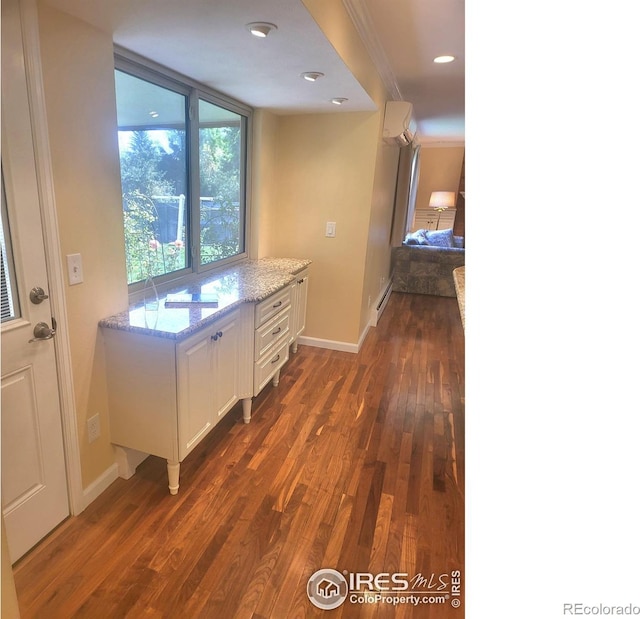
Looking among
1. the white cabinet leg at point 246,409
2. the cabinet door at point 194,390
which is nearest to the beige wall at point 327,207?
the white cabinet leg at point 246,409

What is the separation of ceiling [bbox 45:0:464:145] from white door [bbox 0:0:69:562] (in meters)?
0.41

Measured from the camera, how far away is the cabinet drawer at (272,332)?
98.5 inches

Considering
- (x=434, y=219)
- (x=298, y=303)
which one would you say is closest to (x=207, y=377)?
(x=298, y=303)

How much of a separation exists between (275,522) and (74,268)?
142 centimetres

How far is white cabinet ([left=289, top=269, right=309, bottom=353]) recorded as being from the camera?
3223 mm

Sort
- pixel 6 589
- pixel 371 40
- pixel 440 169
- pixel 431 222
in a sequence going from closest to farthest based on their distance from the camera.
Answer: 1. pixel 6 589
2. pixel 371 40
3. pixel 440 169
4. pixel 431 222

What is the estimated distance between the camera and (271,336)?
2711mm

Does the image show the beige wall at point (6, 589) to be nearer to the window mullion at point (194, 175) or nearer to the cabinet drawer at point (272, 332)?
the cabinet drawer at point (272, 332)

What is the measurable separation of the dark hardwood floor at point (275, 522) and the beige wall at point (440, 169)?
610 centimetres

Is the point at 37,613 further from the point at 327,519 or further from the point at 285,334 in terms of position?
the point at 285,334

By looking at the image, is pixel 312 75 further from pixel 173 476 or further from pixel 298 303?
pixel 173 476

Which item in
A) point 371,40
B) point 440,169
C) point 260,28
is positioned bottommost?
point 260,28
